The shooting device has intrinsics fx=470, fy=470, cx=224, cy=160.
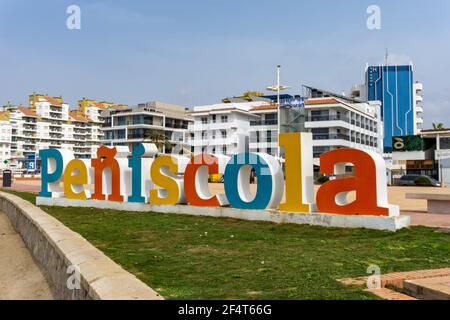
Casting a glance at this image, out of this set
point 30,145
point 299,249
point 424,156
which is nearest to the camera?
point 299,249

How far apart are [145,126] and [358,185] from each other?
265ft

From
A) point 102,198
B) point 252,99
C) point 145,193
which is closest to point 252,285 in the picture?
point 145,193

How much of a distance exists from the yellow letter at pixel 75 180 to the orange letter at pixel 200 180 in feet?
16.7

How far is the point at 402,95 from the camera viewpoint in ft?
315

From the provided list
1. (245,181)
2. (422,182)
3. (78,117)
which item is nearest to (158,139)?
(422,182)

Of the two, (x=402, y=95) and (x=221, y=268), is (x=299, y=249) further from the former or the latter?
(x=402, y=95)

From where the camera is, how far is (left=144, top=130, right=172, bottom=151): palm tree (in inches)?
3406

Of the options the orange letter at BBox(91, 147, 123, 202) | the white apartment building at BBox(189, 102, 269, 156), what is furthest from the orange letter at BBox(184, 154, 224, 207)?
the white apartment building at BBox(189, 102, 269, 156)

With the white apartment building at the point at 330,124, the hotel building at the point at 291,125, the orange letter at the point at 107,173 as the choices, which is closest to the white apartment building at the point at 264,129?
the hotel building at the point at 291,125

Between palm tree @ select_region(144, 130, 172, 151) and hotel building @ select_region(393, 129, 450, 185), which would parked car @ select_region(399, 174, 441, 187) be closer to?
hotel building @ select_region(393, 129, 450, 185)

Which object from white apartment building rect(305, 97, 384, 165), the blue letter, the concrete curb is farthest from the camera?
white apartment building rect(305, 97, 384, 165)

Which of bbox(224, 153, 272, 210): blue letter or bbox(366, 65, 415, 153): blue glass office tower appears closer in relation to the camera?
bbox(224, 153, 272, 210): blue letter
